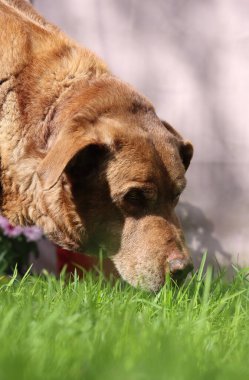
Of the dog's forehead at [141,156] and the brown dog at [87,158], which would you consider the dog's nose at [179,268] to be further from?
the dog's forehead at [141,156]

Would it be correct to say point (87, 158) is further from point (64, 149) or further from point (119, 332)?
point (119, 332)

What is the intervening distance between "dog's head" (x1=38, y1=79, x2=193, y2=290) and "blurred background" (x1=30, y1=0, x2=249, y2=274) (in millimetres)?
1898

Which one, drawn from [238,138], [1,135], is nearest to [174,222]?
[1,135]

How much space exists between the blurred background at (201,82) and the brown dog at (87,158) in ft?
5.73

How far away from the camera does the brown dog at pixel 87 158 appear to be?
3568 mm

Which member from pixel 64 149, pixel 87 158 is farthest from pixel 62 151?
pixel 87 158

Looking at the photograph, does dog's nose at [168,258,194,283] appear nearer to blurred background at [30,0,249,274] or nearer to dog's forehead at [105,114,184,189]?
dog's forehead at [105,114,184,189]

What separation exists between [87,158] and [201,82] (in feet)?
7.51

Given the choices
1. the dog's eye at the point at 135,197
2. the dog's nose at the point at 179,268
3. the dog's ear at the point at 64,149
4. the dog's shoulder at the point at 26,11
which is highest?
the dog's shoulder at the point at 26,11

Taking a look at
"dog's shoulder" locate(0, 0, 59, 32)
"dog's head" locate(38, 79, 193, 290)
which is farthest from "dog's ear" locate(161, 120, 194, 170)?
"dog's shoulder" locate(0, 0, 59, 32)

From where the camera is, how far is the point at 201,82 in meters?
5.67

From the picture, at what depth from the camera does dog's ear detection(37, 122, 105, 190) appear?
331 cm

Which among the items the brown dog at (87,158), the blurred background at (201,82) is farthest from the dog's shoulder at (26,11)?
the blurred background at (201,82)

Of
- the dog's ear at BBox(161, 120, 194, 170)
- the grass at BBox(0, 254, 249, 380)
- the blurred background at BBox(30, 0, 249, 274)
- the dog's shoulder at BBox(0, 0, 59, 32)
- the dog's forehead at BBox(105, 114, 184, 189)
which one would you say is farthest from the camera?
the blurred background at BBox(30, 0, 249, 274)
